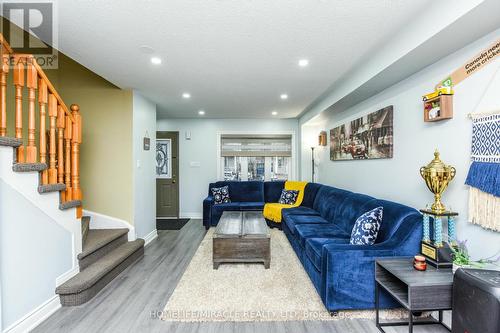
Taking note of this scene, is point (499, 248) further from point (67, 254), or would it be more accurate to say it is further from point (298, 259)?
point (67, 254)

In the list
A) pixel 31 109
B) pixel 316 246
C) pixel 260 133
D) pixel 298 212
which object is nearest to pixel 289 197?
pixel 298 212

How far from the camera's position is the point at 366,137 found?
3471mm

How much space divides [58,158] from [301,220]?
10.4 ft

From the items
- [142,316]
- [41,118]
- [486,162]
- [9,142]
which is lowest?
[142,316]

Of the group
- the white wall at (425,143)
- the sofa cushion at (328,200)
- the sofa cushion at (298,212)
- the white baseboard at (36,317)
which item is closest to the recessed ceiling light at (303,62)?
the white wall at (425,143)

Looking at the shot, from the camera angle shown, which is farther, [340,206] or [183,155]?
[183,155]

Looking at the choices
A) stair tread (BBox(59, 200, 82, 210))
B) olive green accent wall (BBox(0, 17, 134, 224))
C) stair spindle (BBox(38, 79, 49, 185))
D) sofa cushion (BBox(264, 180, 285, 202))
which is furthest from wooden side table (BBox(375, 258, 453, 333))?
sofa cushion (BBox(264, 180, 285, 202))

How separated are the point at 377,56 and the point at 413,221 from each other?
1654 mm

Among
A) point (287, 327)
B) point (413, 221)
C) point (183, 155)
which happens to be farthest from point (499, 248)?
point (183, 155)

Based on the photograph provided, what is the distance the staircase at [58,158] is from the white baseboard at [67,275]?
1.4 inches

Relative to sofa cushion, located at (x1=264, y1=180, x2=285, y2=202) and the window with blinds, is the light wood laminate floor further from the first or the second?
the window with blinds

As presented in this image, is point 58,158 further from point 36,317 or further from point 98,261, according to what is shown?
point 36,317

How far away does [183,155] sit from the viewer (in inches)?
240

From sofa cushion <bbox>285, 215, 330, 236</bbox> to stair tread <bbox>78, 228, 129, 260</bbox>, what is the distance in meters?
2.43
